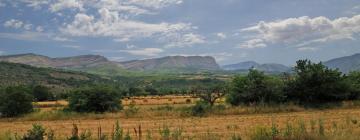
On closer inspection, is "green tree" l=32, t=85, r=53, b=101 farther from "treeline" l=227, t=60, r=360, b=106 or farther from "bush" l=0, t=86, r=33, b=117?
"treeline" l=227, t=60, r=360, b=106

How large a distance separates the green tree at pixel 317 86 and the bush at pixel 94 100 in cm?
1877

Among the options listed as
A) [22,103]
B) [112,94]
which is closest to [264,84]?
[112,94]

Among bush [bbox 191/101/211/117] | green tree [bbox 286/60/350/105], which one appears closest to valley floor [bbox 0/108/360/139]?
bush [bbox 191/101/211/117]

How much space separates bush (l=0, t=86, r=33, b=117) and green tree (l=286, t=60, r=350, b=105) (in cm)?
2836

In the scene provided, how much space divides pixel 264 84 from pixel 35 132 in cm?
3092

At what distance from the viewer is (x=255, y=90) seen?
4312 centimetres

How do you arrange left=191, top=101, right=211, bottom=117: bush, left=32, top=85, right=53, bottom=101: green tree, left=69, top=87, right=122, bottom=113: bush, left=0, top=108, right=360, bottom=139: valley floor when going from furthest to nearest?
left=32, top=85, right=53, bottom=101: green tree, left=69, top=87, right=122, bottom=113: bush, left=191, top=101, right=211, bottom=117: bush, left=0, top=108, right=360, bottom=139: valley floor

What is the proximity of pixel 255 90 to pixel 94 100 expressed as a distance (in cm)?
1713

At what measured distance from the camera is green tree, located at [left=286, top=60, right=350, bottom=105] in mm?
41438

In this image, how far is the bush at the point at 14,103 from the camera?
46594 millimetres

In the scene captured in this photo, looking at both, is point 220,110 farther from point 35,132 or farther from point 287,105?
point 35,132

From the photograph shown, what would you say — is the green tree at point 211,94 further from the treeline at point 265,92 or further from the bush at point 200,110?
the bush at point 200,110

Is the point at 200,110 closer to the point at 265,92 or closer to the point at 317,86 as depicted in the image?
the point at 265,92

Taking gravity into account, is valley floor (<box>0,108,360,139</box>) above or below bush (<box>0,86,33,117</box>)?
below
